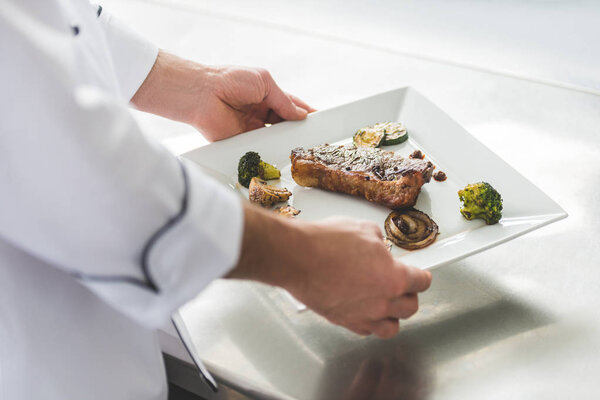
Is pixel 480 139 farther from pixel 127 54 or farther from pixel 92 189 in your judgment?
pixel 92 189

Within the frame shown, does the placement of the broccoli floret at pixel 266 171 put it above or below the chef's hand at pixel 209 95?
below

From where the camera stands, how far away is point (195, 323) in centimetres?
95

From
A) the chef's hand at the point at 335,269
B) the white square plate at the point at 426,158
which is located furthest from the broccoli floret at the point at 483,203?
the chef's hand at the point at 335,269

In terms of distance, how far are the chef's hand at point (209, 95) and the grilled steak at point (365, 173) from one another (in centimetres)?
19

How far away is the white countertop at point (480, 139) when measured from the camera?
0.85 m

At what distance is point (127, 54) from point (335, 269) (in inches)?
29.2

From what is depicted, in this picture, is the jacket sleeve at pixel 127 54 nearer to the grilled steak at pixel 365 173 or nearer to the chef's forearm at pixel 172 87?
the chef's forearm at pixel 172 87

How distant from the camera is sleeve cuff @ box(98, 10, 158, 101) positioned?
1.18m

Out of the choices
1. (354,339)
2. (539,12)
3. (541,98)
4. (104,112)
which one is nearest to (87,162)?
(104,112)

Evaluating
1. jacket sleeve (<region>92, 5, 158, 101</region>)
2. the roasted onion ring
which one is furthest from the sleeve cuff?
the roasted onion ring

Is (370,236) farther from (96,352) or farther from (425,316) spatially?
(96,352)

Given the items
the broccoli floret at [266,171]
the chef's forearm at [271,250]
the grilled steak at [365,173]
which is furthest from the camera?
the broccoli floret at [266,171]

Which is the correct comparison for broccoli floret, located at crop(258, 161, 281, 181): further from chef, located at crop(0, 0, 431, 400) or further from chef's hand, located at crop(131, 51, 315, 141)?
chef, located at crop(0, 0, 431, 400)

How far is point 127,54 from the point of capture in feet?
3.92
